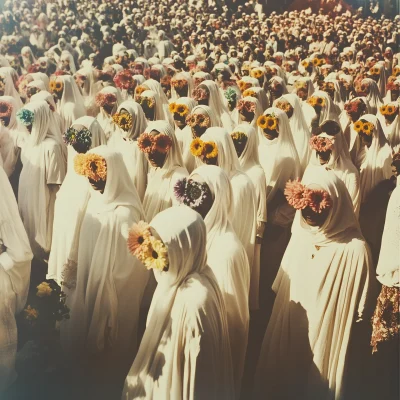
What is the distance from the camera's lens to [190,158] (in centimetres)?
830

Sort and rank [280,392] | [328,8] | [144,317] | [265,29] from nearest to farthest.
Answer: [280,392]
[144,317]
[265,29]
[328,8]

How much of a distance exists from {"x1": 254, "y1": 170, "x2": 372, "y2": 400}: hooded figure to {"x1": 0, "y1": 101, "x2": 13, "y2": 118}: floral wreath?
575 centimetres

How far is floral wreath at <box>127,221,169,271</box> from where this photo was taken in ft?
11.5

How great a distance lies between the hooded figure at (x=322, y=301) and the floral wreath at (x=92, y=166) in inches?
72.5

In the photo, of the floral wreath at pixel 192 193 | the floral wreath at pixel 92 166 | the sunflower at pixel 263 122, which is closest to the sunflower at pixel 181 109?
the sunflower at pixel 263 122

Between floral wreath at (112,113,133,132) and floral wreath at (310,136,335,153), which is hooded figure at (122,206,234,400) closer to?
floral wreath at (310,136,335,153)

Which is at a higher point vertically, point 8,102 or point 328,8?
point 328,8

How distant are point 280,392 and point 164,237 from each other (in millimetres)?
2406

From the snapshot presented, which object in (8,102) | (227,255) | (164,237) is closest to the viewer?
(164,237)

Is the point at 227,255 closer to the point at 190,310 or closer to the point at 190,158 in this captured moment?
the point at 190,310

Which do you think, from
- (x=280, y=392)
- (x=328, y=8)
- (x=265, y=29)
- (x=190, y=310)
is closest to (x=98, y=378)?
(x=280, y=392)

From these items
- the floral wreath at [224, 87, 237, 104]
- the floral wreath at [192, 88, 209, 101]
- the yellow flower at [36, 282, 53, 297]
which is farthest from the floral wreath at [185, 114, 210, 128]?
the yellow flower at [36, 282, 53, 297]

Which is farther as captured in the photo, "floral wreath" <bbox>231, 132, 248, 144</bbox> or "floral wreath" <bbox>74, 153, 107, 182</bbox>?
"floral wreath" <bbox>231, 132, 248, 144</bbox>

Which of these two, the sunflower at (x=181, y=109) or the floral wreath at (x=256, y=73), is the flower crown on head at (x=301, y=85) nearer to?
the floral wreath at (x=256, y=73)
